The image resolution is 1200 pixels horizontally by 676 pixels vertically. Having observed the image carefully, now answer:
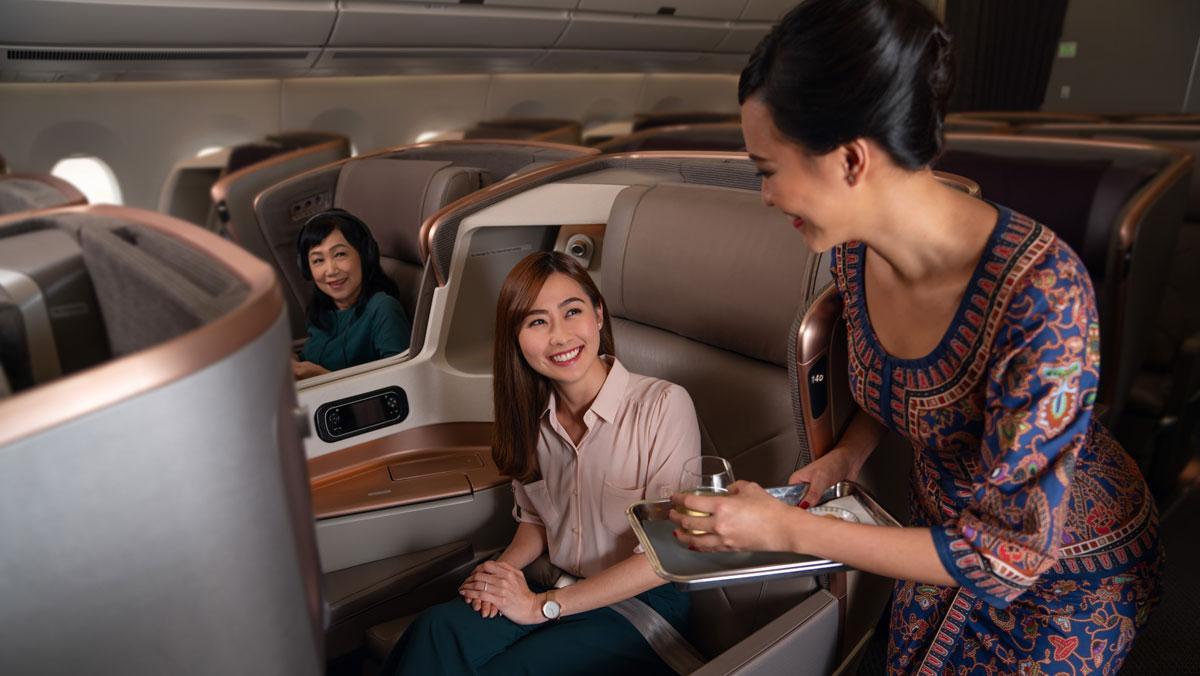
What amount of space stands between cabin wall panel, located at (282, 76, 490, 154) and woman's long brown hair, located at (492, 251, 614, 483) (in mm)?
4520

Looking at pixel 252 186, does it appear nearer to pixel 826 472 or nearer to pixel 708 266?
pixel 708 266

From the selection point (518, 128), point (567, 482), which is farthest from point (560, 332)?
point (518, 128)

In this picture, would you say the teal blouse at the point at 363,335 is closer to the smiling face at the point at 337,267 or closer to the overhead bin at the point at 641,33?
the smiling face at the point at 337,267

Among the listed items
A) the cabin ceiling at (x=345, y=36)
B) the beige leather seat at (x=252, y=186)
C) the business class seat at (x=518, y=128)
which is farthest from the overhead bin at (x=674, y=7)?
the beige leather seat at (x=252, y=186)

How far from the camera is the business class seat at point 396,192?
2900 mm

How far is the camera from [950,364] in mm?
1094

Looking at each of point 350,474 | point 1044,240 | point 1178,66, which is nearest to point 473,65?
point 350,474

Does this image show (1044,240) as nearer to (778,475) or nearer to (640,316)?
(778,475)

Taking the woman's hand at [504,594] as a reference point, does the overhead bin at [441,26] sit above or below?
above

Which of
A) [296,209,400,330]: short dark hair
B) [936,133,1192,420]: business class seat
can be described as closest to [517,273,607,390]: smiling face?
[296,209,400,330]: short dark hair

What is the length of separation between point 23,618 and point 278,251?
325cm

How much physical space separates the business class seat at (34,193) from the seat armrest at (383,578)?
104 centimetres

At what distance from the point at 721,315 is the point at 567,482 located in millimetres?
478

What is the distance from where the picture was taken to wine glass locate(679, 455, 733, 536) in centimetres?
113
